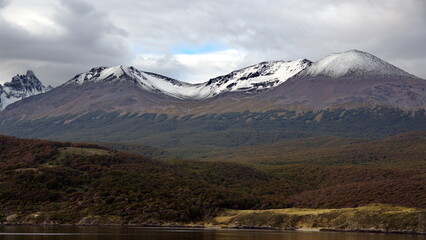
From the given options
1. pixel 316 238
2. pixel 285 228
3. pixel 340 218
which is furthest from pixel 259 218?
pixel 316 238

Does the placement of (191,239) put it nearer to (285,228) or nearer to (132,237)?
(132,237)

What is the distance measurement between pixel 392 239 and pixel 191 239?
41.3m

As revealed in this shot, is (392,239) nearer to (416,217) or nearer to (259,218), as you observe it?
(416,217)

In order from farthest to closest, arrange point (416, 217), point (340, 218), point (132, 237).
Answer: point (340, 218)
point (416, 217)
point (132, 237)

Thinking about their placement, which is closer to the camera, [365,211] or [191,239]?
[191,239]

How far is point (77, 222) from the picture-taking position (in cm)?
19988

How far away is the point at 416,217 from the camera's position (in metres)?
174

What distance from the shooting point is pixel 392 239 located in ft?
468

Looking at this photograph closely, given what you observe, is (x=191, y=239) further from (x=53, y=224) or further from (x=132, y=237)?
(x=53, y=224)

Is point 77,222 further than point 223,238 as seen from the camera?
Yes

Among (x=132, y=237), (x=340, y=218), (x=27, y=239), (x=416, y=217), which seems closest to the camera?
(x=27, y=239)

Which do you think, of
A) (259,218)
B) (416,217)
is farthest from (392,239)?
(259,218)

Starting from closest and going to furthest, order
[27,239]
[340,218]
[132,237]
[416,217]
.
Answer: [27,239], [132,237], [416,217], [340,218]

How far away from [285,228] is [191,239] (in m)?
60.5
